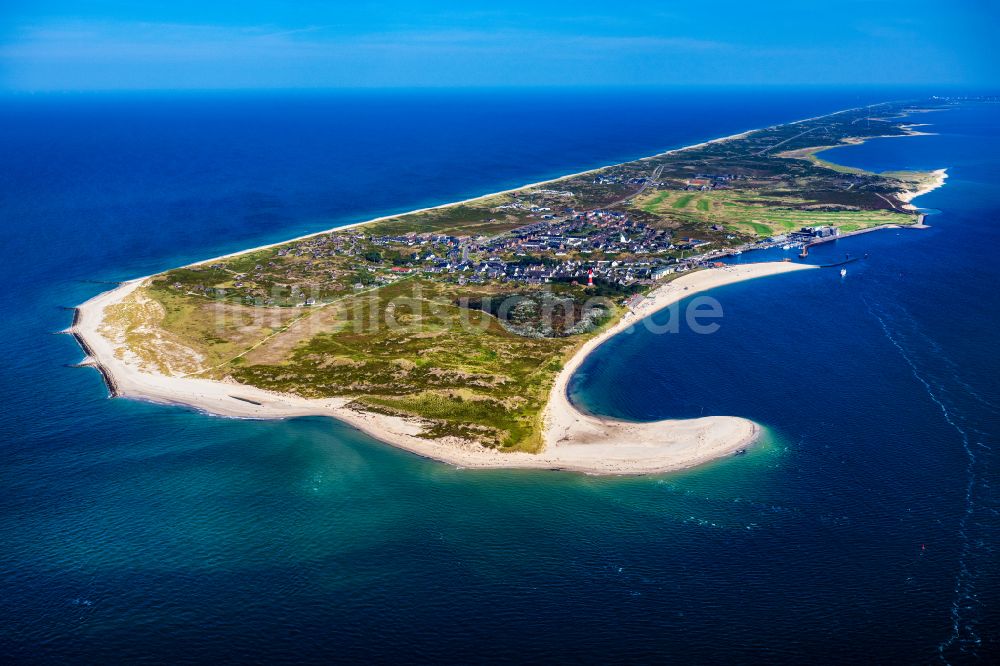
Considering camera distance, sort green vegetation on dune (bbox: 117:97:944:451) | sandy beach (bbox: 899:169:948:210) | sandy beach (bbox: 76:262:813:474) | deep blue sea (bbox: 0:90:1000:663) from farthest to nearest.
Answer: sandy beach (bbox: 899:169:948:210)
green vegetation on dune (bbox: 117:97:944:451)
sandy beach (bbox: 76:262:813:474)
deep blue sea (bbox: 0:90:1000:663)

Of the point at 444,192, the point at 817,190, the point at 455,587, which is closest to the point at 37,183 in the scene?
the point at 444,192

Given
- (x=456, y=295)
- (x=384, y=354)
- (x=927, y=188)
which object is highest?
(x=927, y=188)

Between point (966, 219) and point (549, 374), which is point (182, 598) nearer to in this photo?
point (549, 374)

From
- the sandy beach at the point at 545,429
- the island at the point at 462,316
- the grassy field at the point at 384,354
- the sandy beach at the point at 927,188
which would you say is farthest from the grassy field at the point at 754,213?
the sandy beach at the point at 545,429

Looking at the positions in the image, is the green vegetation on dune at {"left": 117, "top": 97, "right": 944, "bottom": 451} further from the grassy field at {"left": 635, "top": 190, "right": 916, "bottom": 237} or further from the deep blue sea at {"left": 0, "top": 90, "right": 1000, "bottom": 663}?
the deep blue sea at {"left": 0, "top": 90, "right": 1000, "bottom": 663}

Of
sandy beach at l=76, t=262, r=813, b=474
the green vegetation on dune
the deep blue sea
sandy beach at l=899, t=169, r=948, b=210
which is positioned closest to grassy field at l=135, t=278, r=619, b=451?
the green vegetation on dune

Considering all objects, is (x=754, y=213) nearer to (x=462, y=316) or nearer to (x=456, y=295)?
(x=456, y=295)

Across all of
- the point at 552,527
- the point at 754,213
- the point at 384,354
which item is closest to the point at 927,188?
the point at 754,213
